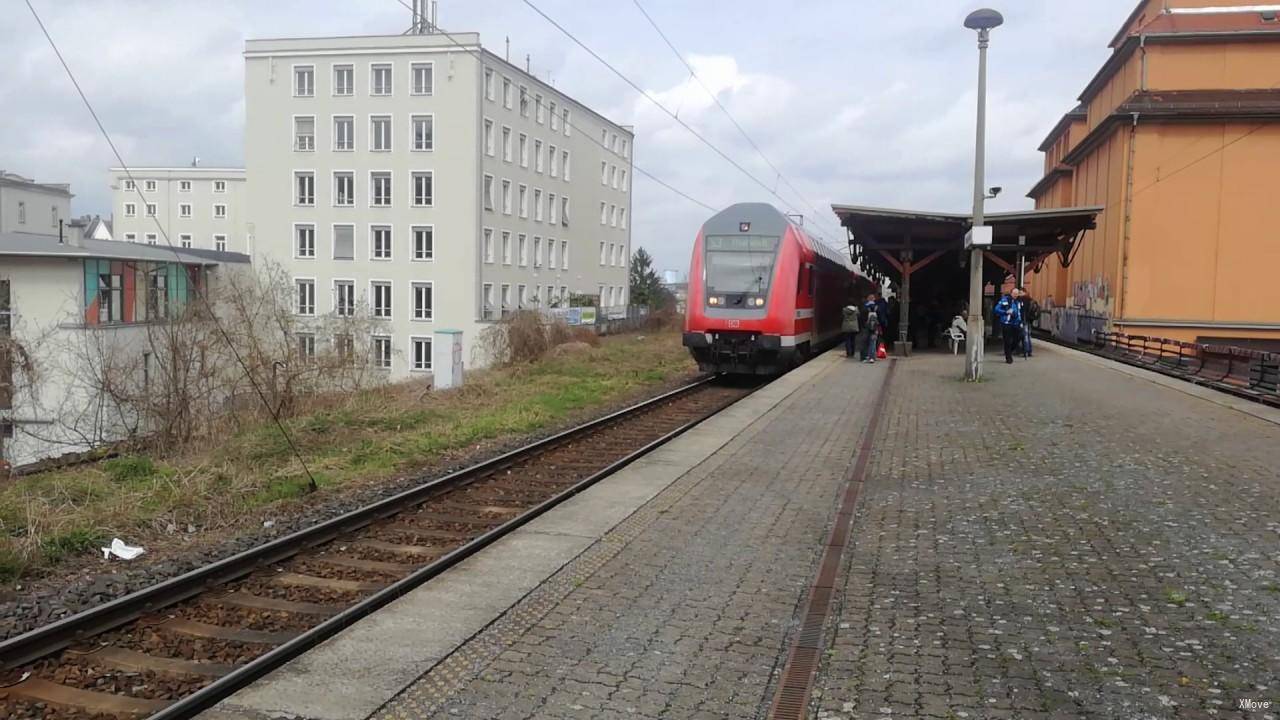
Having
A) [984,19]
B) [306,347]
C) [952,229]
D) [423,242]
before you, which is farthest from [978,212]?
[423,242]

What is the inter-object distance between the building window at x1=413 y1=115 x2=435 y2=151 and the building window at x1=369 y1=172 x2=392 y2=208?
2.45 meters

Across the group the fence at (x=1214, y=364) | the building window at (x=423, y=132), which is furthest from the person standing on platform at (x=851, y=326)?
the building window at (x=423, y=132)

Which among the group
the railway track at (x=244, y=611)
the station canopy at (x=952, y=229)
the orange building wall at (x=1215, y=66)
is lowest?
the railway track at (x=244, y=611)

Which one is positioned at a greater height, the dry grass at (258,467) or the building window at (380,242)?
the building window at (380,242)

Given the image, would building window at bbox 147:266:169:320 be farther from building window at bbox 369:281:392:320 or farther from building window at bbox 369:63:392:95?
building window at bbox 369:63:392:95

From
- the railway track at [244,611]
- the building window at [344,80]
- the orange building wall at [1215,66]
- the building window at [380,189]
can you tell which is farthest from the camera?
the building window at [380,189]

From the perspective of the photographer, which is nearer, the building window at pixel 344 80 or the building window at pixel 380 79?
the building window at pixel 380 79

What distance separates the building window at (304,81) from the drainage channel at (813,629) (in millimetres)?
49333

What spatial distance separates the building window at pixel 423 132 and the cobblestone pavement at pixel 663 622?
145 feet

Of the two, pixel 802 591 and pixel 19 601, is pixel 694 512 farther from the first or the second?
pixel 19 601

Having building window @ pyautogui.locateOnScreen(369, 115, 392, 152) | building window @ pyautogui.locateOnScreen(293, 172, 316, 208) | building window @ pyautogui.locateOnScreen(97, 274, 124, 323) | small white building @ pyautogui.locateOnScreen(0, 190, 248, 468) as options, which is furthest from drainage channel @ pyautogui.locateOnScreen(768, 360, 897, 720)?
building window @ pyautogui.locateOnScreen(293, 172, 316, 208)

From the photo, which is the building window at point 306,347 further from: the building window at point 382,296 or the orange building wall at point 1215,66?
the building window at point 382,296

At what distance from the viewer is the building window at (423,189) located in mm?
49531

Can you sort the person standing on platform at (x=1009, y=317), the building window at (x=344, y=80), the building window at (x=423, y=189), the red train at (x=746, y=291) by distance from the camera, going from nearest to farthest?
the red train at (x=746, y=291), the person standing on platform at (x=1009, y=317), the building window at (x=423, y=189), the building window at (x=344, y=80)
